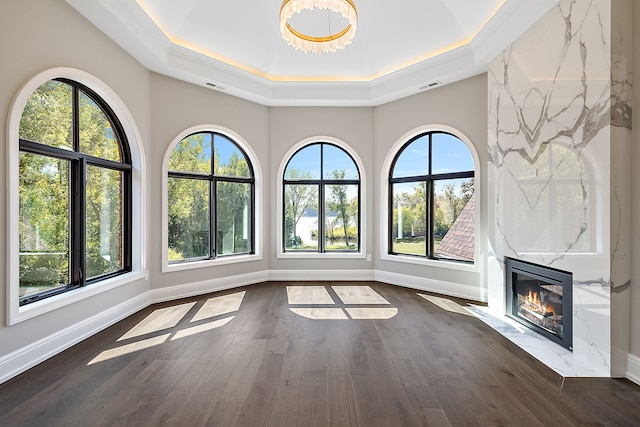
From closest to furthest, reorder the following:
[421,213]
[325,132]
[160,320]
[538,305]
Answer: [538,305] < [160,320] < [421,213] < [325,132]

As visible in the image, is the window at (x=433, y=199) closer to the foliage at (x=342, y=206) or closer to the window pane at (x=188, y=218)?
the foliage at (x=342, y=206)

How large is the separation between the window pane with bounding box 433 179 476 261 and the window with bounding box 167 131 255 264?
129 inches

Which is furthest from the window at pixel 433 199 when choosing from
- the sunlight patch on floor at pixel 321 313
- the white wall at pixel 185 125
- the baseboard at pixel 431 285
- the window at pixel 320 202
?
the white wall at pixel 185 125

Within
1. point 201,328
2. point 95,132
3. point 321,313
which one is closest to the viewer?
point 201,328

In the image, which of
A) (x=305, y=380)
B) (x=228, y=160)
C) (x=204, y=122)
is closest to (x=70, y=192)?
(x=204, y=122)

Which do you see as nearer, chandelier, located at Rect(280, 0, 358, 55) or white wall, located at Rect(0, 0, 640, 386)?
white wall, located at Rect(0, 0, 640, 386)

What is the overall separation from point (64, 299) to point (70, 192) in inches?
43.7

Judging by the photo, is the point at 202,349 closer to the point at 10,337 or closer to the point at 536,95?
the point at 10,337

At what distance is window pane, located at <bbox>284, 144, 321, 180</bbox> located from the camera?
20.2 feet

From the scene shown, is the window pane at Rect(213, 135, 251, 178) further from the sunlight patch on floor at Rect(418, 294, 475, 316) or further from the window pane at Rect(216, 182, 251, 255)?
the sunlight patch on floor at Rect(418, 294, 475, 316)

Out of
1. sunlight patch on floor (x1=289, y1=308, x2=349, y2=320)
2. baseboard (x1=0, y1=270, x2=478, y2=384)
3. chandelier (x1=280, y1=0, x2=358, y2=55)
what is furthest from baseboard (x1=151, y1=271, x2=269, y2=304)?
chandelier (x1=280, y1=0, x2=358, y2=55)

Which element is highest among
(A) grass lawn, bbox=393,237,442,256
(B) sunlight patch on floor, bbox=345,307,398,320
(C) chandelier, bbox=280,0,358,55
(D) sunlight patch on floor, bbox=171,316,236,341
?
(C) chandelier, bbox=280,0,358,55

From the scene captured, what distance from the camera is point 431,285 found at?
17.2 ft

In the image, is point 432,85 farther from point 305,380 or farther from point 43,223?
point 43,223
